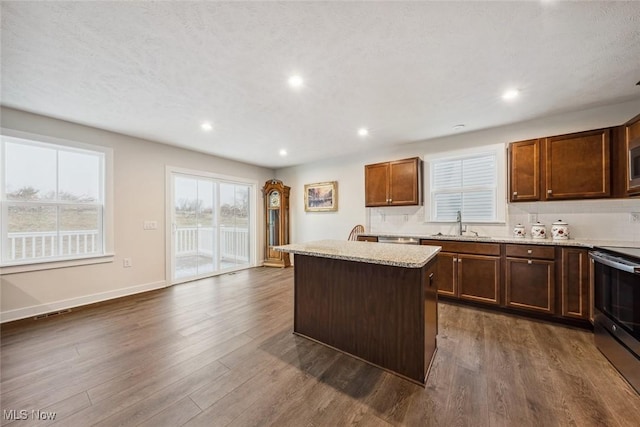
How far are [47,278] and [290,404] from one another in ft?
11.8

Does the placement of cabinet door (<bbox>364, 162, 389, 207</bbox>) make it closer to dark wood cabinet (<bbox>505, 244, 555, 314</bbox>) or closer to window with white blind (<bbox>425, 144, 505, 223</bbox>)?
window with white blind (<bbox>425, 144, 505, 223</bbox>)

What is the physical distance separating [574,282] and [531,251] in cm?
46

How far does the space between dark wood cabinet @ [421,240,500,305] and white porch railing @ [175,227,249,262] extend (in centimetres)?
414

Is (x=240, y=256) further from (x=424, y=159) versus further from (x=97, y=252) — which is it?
(x=424, y=159)

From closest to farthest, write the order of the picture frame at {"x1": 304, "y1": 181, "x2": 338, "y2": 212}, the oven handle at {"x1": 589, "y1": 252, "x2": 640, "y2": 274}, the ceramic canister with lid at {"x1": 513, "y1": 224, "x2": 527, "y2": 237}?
the oven handle at {"x1": 589, "y1": 252, "x2": 640, "y2": 274}
the ceramic canister with lid at {"x1": 513, "y1": 224, "x2": 527, "y2": 237}
the picture frame at {"x1": 304, "y1": 181, "x2": 338, "y2": 212}

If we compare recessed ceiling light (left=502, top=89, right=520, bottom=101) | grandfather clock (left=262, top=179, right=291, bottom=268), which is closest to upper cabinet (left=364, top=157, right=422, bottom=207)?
recessed ceiling light (left=502, top=89, right=520, bottom=101)

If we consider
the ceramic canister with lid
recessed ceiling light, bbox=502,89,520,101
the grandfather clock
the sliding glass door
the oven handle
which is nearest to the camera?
the oven handle

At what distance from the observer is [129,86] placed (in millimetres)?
2391

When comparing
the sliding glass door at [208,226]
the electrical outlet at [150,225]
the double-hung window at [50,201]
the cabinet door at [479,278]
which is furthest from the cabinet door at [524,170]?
the double-hung window at [50,201]

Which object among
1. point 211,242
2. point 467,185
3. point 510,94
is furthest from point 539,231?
point 211,242

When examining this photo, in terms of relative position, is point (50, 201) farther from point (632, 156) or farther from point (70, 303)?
point (632, 156)

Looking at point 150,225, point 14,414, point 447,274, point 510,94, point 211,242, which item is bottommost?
point 14,414

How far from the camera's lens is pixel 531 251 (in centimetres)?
282

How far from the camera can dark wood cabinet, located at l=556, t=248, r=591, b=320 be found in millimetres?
2553
